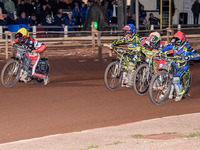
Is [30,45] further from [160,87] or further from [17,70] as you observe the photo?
[160,87]

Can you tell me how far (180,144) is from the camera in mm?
7043

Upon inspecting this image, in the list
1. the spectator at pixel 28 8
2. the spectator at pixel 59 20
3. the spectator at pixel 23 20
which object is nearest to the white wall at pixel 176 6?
the spectator at pixel 59 20

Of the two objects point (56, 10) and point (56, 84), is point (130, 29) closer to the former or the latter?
point (56, 84)

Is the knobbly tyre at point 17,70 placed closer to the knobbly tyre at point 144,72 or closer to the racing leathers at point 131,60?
the racing leathers at point 131,60

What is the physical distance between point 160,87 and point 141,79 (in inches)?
36.1

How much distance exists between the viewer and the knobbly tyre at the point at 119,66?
13.3 metres

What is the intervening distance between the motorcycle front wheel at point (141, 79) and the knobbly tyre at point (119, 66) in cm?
84

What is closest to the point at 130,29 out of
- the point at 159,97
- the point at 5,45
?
the point at 159,97

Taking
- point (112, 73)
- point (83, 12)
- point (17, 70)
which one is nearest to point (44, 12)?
point (83, 12)

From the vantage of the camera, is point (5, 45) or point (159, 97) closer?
point (159, 97)

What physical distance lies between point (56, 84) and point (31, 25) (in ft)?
28.7

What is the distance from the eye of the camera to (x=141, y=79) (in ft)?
40.8

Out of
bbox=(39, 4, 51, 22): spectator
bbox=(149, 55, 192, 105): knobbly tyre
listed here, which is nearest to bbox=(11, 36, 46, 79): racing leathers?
bbox=(149, 55, 192, 105): knobbly tyre

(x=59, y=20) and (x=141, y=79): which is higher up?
(x=59, y=20)
